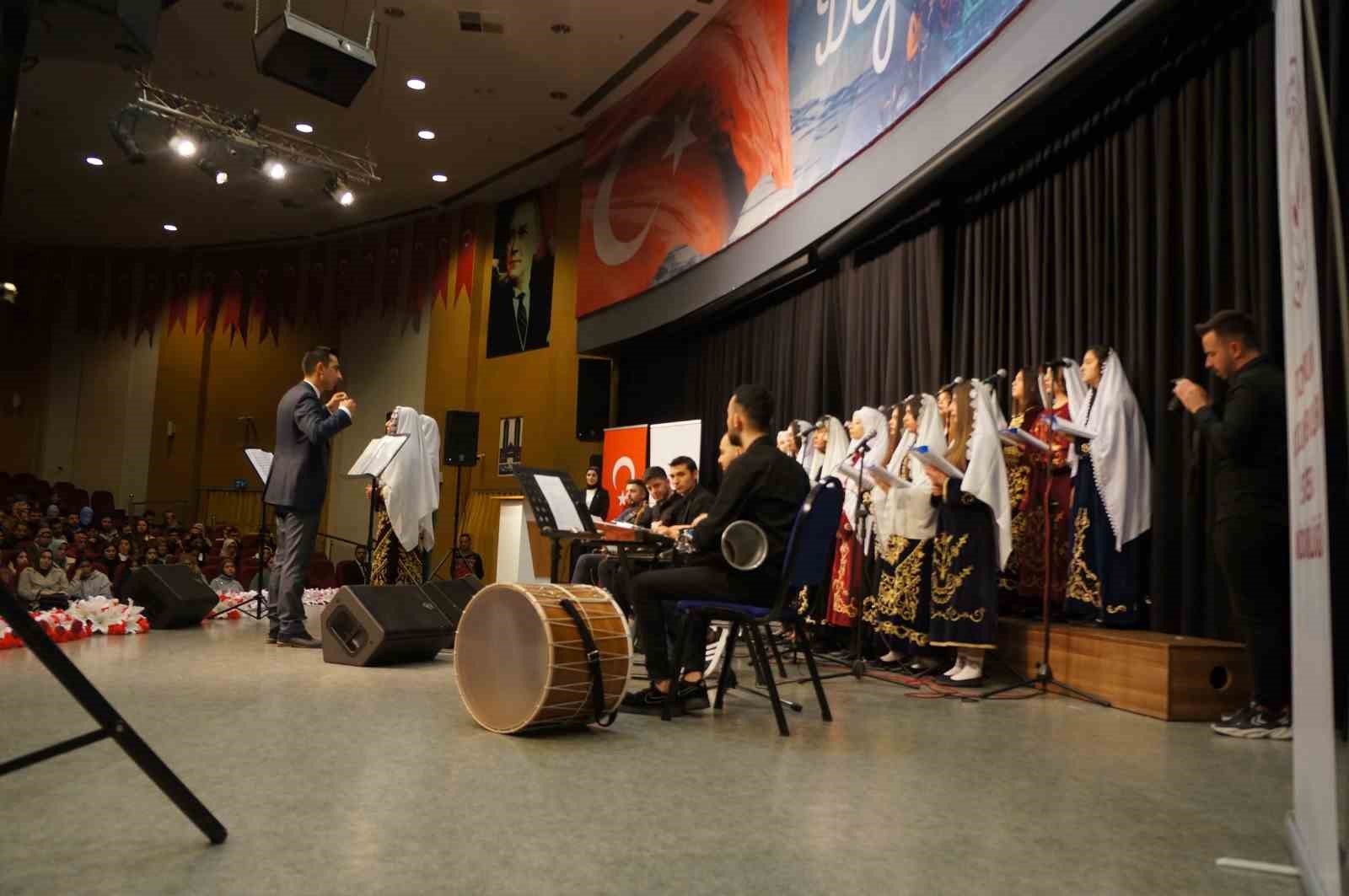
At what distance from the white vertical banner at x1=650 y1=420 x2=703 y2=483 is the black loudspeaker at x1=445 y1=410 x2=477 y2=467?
1.95 meters

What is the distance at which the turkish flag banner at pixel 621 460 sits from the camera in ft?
36.8

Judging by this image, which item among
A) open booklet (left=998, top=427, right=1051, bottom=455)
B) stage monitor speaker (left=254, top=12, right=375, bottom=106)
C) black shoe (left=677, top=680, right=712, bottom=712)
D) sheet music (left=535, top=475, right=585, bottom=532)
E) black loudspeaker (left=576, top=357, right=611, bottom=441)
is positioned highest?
stage monitor speaker (left=254, top=12, right=375, bottom=106)

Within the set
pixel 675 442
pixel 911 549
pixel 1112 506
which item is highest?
pixel 675 442

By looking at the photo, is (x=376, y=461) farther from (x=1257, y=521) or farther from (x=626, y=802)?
(x=1257, y=521)

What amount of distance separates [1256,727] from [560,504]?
9.53ft

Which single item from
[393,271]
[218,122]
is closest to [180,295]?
[393,271]

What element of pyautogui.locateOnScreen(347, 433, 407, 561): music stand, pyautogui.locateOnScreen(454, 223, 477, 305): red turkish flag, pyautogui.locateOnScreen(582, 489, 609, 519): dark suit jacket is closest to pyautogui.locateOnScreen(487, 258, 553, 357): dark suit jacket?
pyautogui.locateOnScreen(454, 223, 477, 305): red turkish flag

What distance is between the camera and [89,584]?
7961mm

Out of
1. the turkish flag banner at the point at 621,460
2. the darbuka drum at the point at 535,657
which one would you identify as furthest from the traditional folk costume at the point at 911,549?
the turkish flag banner at the point at 621,460

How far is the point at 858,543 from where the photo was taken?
5543 mm

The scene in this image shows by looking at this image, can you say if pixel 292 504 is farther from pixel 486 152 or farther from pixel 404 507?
pixel 486 152

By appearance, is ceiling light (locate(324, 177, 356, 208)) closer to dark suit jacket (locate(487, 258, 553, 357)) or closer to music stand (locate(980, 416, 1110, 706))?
dark suit jacket (locate(487, 258, 553, 357))

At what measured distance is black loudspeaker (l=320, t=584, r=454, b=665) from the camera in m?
4.96

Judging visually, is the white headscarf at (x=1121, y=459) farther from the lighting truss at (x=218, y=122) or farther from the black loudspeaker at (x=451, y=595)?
the lighting truss at (x=218, y=122)
